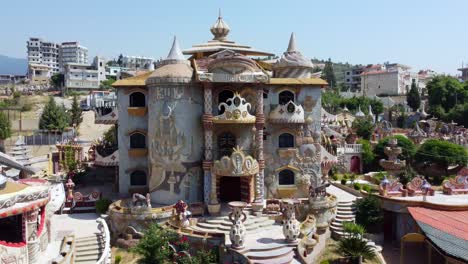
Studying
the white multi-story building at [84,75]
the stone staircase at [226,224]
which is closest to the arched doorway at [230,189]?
the stone staircase at [226,224]

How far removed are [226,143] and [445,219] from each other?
508 inches

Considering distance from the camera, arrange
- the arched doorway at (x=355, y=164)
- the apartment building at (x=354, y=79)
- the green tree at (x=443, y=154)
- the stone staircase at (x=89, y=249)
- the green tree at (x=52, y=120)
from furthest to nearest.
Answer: the apartment building at (x=354, y=79)
the green tree at (x=52, y=120)
the arched doorway at (x=355, y=164)
the green tree at (x=443, y=154)
the stone staircase at (x=89, y=249)

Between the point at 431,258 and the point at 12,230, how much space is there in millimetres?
19317

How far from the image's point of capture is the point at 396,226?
86.6ft

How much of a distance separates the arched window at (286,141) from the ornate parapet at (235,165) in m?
3.72

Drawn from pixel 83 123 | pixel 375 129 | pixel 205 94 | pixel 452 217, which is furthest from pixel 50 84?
pixel 452 217

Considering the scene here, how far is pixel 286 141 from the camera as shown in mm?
28031

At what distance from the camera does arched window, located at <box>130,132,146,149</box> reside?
2822cm

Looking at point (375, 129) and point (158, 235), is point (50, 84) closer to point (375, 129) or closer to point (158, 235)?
point (375, 129)

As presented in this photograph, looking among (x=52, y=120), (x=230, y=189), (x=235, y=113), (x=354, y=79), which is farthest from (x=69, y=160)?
(x=354, y=79)

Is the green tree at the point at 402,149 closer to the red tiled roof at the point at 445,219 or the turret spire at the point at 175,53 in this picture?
the red tiled roof at the point at 445,219

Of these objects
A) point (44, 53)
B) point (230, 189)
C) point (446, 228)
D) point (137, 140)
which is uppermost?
point (44, 53)

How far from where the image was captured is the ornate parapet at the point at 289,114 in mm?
26906

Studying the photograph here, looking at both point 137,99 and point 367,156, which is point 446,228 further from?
point 367,156
